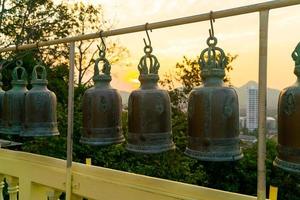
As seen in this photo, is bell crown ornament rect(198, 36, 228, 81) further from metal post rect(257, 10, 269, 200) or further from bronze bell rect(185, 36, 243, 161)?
metal post rect(257, 10, 269, 200)

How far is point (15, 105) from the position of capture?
8.13 ft

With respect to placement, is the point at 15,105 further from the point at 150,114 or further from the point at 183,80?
the point at 183,80

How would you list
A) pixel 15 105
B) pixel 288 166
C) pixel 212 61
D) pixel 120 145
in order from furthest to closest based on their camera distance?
pixel 120 145 < pixel 15 105 < pixel 212 61 < pixel 288 166

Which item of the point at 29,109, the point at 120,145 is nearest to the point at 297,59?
the point at 29,109

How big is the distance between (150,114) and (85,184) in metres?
0.82

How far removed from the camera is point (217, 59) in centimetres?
157

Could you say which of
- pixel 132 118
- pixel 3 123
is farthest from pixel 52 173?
pixel 132 118

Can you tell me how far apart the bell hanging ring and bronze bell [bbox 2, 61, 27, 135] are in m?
0.95

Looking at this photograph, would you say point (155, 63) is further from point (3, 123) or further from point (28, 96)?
point (3, 123)

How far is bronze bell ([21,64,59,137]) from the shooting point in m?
2.35

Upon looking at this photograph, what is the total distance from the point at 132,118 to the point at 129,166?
5.87 m

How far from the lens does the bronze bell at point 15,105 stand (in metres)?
2.47

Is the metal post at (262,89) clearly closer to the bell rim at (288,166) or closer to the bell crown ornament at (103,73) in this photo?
the bell rim at (288,166)

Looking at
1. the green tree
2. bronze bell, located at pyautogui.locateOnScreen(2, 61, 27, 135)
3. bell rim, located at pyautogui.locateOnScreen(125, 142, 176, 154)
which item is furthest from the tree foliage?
bell rim, located at pyautogui.locateOnScreen(125, 142, 176, 154)
